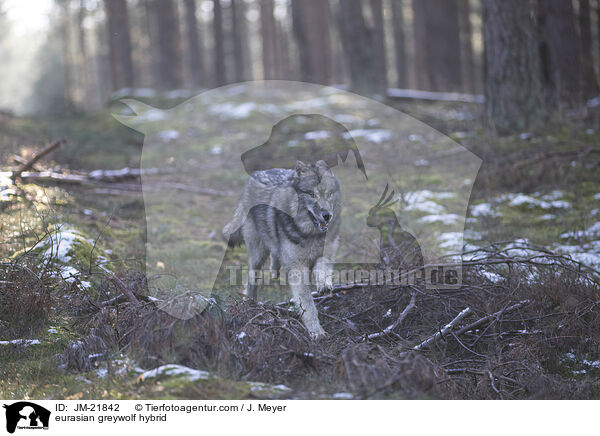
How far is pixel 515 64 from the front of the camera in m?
10.7

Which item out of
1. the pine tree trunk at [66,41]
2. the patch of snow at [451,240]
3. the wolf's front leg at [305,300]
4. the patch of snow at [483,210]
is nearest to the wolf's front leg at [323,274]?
the wolf's front leg at [305,300]

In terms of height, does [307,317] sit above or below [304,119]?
below

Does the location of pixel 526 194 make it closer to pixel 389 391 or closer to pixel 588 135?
pixel 588 135

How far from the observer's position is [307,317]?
508 centimetres

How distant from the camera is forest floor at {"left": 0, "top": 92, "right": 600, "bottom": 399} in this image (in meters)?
3.88

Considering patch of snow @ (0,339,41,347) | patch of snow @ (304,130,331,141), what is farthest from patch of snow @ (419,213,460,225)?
patch of snow @ (0,339,41,347)

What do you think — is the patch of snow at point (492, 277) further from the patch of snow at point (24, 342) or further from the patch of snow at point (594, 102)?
the patch of snow at point (594, 102)

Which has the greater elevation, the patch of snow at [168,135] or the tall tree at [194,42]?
the tall tree at [194,42]

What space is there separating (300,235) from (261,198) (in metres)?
0.91

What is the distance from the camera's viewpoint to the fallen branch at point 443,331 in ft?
15.6

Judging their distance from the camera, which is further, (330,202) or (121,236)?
(121,236)
